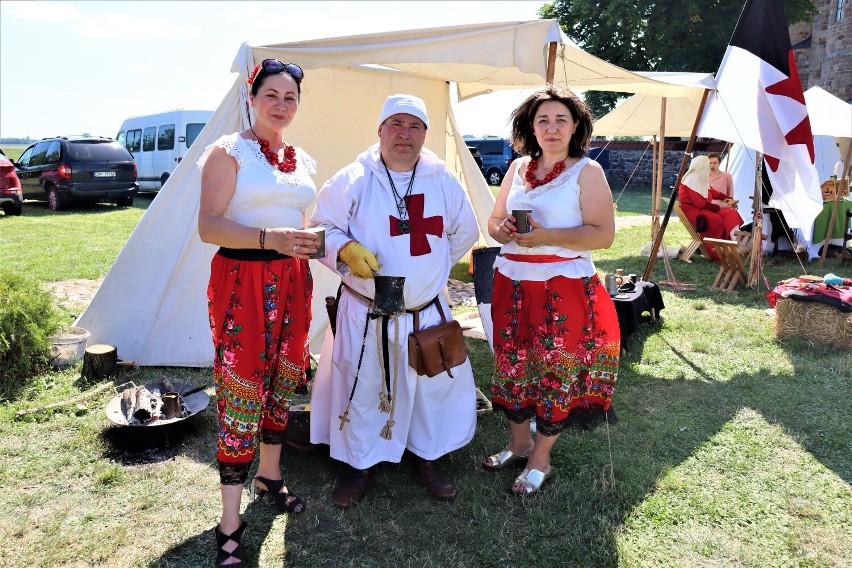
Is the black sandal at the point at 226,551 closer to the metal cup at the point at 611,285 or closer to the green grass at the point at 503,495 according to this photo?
the green grass at the point at 503,495

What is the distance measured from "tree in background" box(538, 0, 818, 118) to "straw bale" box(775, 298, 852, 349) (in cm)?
1516

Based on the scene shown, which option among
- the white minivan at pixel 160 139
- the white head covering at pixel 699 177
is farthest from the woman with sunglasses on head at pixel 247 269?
the white minivan at pixel 160 139

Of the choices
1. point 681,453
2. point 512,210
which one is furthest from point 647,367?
point 512,210

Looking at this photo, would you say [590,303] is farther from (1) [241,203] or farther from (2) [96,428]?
(2) [96,428]

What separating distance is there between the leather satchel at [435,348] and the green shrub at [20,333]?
2508 millimetres

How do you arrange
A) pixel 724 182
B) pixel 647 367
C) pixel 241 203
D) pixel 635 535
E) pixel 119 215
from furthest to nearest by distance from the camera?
pixel 119 215, pixel 724 182, pixel 647 367, pixel 635 535, pixel 241 203

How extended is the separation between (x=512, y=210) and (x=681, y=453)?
1.58 metres

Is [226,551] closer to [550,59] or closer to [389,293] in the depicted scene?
[389,293]

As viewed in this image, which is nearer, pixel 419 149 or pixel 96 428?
pixel 419 149

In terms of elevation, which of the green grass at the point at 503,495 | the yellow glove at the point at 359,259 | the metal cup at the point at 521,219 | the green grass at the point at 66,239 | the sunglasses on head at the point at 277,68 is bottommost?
the green grass at the point at 503,495

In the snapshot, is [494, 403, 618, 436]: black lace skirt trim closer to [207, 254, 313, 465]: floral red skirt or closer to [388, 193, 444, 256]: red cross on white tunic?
[388, 193, 444, 256]: red cross on white tunic

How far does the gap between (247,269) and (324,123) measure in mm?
2735

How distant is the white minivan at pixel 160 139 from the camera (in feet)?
44.1

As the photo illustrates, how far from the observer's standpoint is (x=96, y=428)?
3.25 meters
